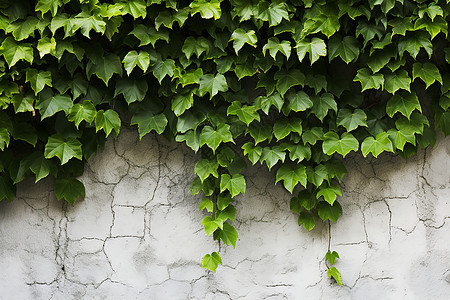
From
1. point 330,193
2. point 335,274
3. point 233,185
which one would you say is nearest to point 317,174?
point 330,193

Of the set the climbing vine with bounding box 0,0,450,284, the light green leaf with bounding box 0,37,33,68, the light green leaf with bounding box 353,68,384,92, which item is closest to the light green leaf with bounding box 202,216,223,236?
the climbing vine with bounding box 0,0,450,284

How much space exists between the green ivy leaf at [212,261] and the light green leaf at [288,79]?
2.23 feet

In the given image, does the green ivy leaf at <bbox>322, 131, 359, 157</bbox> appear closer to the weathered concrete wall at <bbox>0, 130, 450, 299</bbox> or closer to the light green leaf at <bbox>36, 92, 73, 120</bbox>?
the weathered concrete wall at <bbox>0, 130, 450, 299</bbox>

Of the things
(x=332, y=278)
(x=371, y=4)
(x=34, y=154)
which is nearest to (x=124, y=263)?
(x=34, y=154)

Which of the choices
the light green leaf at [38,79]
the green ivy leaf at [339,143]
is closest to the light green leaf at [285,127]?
the green ivy leaf at [339,143]

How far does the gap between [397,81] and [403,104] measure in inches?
3.6

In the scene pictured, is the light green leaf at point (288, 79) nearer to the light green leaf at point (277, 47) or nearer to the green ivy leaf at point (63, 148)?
the light green leaf at point (277, 47)

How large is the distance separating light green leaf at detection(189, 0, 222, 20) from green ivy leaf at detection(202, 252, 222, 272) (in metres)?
0.89

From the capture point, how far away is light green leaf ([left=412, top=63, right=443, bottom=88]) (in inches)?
67.6

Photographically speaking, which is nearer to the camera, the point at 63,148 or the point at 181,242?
the point at 63,148

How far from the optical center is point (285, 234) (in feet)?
6.42

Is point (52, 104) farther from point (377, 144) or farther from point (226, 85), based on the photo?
point (377, 144)

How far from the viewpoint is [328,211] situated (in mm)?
1882

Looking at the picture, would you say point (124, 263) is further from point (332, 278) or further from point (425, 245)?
point (425, 245)
